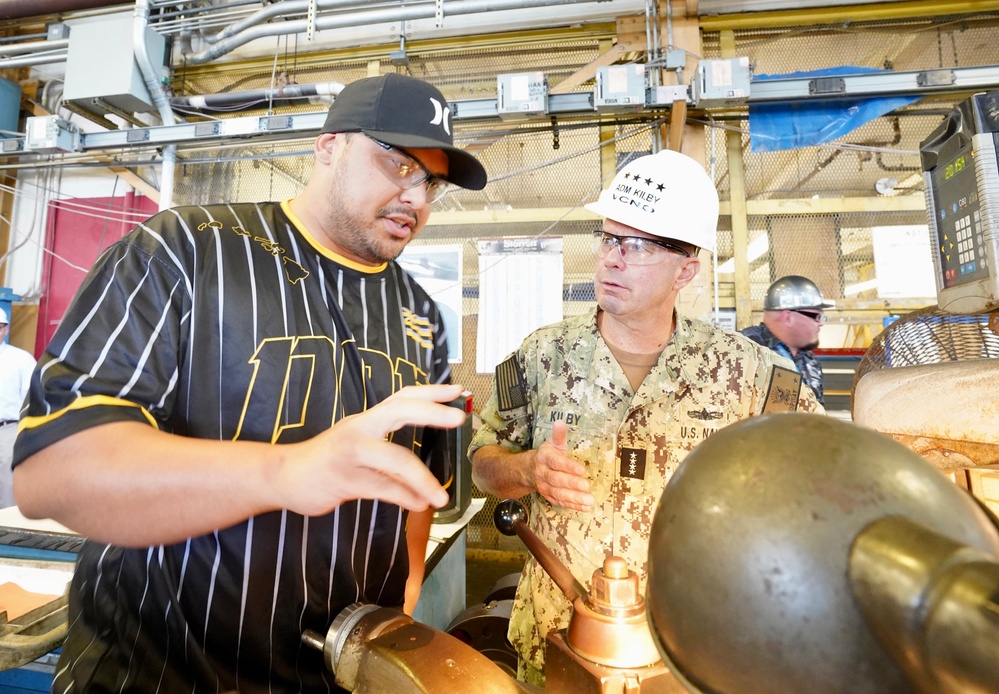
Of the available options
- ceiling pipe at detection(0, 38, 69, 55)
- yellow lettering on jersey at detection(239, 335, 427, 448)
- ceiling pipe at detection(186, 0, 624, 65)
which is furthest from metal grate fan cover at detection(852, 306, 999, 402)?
ceiling pipe at detection(0, 38, 69, 55)

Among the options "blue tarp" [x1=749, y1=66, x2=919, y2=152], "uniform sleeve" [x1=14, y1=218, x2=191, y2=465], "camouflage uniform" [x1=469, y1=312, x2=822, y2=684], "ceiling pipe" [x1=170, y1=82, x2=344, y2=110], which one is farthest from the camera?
"ceiling pipe" [x1=170, y1=82, x2=344, y2=110]

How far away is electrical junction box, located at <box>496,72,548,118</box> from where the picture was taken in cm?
275

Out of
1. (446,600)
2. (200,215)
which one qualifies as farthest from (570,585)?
(446,600)

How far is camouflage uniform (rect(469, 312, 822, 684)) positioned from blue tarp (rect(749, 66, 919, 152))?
1.66 metres

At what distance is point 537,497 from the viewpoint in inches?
67.0

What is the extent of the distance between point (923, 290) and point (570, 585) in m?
3.62

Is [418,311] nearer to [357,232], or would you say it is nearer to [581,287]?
[357,232]

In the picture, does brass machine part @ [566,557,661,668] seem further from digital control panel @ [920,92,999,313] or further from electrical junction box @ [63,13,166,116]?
electrical junction box @ [63,13,166,116]

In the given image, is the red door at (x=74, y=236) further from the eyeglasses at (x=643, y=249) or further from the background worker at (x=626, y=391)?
the eyeglasses at (x=643, y=249)

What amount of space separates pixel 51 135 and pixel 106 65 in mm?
591

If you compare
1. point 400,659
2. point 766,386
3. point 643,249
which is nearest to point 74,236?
point 643,249

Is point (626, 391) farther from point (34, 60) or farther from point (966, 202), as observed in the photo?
point (34, 60)

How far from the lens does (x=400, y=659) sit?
73 cm

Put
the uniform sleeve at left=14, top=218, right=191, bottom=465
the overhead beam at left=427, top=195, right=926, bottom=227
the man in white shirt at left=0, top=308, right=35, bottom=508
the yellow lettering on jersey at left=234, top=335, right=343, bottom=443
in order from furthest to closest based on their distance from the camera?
the man in white shirt at left=0, top=308, right=35, bottom=508, the overhead beam at left=427, top=195, right=926, bottom=227, the yellow lettering on jersey at left=234, top=335, right=343, bottom=443, the uniform sleeve at left=14, top=218, right=191, bottom=465
